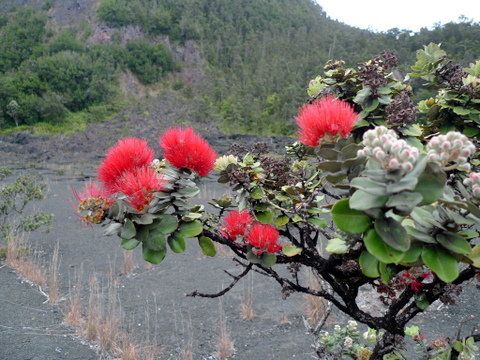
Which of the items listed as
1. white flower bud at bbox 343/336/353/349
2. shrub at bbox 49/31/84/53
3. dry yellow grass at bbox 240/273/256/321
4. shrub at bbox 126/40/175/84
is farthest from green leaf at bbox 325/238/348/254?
shrub at bbox 49/31/84/53

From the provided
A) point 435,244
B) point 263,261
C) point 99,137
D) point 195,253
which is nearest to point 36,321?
point 195,253

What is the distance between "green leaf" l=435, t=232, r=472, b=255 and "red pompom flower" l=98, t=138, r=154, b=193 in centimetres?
51

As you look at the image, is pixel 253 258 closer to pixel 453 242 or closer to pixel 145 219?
pixel 145 219

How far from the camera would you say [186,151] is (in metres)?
0.85

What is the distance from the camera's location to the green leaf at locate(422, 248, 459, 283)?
56 cm

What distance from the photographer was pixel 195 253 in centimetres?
624

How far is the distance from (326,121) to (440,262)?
0.28 meters

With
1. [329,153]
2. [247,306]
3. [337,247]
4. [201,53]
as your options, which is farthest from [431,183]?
[201,53]

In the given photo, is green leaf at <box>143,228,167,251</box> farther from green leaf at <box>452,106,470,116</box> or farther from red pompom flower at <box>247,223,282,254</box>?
green leaf at <box>452,106,470,116</box>

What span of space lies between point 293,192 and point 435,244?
37 centimetres

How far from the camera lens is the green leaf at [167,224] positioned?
769 millimetres

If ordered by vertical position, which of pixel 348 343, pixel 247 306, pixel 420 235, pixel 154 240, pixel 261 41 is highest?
pixel 420 235

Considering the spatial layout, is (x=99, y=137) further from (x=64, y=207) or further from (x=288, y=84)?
(x=64, y=207)

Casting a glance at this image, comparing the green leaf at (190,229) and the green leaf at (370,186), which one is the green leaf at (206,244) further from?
the green leaf at (370,186)
